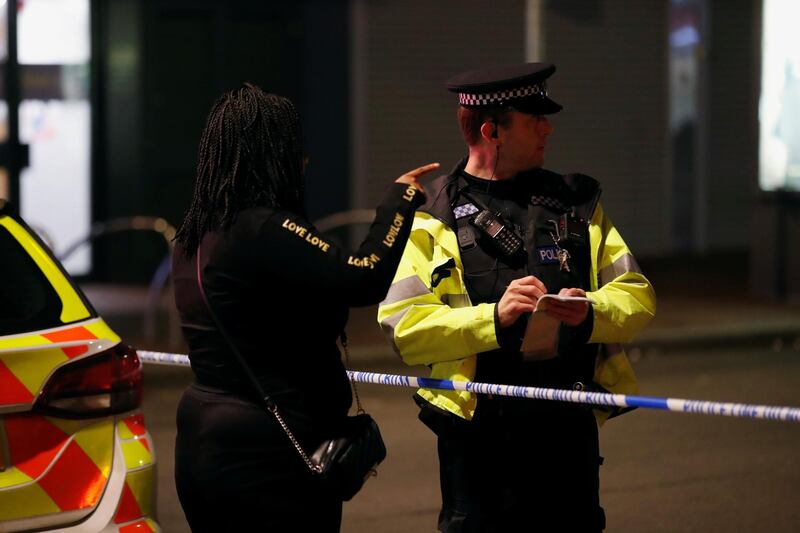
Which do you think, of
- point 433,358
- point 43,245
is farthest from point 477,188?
point 43,245

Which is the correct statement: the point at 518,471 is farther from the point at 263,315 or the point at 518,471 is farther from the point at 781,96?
the point at 781,96

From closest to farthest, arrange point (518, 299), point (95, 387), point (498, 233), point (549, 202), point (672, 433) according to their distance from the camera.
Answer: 1. point (518, 299)
2. point (498, 233)
3. point (549, 202)
4. point (95, 387)
5. point (672, 433)

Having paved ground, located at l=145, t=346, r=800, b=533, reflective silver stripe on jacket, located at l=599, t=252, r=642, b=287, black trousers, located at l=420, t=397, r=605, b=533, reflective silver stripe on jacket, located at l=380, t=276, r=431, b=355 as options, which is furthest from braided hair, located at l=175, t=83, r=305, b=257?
Result: paved ground, located at l=145, t=346, r=800, b=533

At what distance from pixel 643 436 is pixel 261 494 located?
5.56 m

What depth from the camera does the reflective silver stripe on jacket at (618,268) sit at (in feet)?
14.3

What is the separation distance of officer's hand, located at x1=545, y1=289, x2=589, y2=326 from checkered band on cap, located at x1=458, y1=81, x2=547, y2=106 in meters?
0.59

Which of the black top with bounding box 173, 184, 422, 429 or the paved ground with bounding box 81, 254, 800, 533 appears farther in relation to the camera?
the paved ground with bounding box 81, 254, 800, 533

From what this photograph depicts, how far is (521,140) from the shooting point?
432 cm

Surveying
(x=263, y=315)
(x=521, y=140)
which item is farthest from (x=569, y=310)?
(x=263, y=315)

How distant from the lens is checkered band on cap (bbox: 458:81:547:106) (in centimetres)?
429

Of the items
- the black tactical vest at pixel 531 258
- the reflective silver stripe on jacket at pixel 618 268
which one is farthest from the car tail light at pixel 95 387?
the reflective silver stripe on jacket at pixel 618 268

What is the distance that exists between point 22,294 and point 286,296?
4.71 feet

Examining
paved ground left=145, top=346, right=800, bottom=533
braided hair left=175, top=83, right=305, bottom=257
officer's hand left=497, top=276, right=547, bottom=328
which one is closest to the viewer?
braided hair left=175, top=83, right=305, bottom=257

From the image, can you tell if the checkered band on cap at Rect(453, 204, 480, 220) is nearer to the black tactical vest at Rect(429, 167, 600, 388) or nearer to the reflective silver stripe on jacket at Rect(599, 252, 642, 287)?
the black tactical vest at Rect(429, 167, 600, 388)
